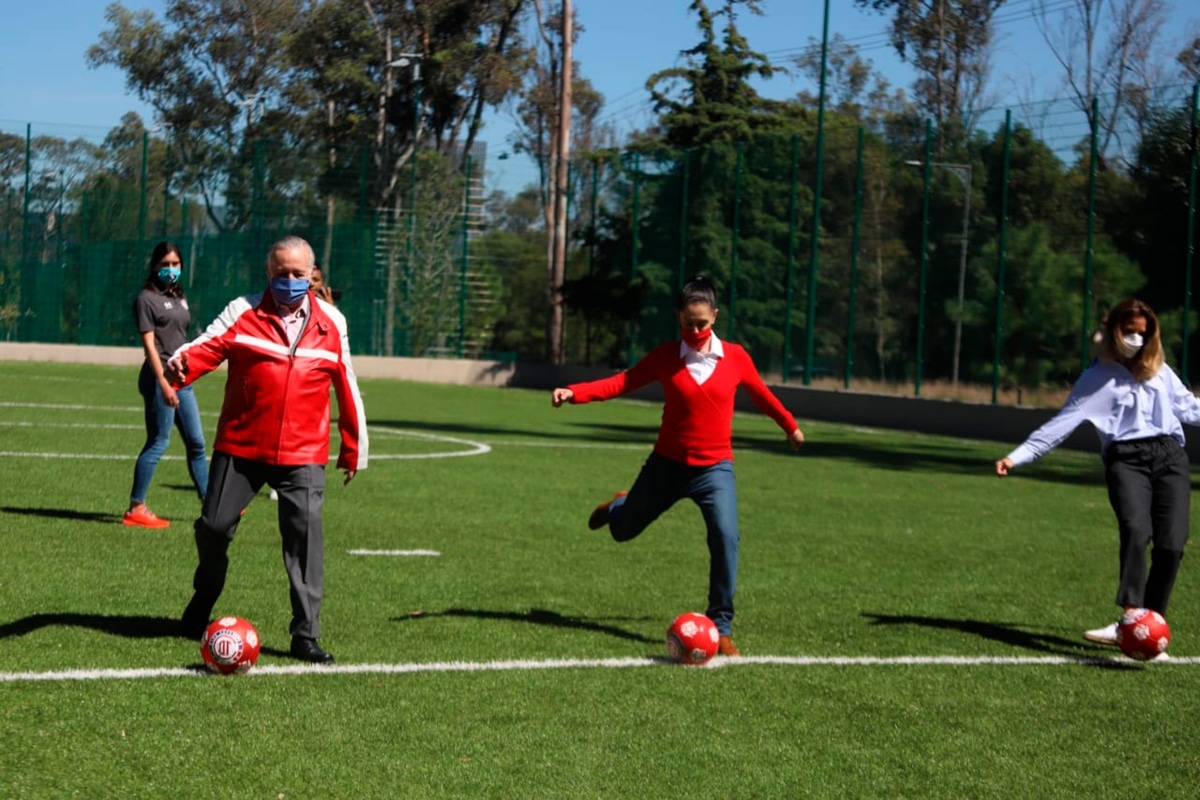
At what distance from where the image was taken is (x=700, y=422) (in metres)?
8.48

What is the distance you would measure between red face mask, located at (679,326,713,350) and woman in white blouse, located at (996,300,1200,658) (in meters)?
1.80

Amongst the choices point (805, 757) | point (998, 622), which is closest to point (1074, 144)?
point (998, 622)

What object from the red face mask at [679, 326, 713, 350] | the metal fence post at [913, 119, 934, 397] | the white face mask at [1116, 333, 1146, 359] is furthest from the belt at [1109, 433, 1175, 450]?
the metal fence post at [913, 119, 934, 397]

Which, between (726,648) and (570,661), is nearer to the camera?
(570,661)

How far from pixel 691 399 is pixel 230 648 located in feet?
8.91

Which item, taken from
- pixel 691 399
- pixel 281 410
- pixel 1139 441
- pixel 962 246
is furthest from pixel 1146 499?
pixel 962 246

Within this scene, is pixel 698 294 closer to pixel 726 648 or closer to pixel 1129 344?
pixel 726 648

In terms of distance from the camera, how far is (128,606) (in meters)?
8.68

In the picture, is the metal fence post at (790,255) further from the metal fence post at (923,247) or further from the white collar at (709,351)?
the white collar at (709,351)

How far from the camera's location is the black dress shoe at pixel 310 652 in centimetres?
752

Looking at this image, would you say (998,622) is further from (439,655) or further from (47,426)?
(47,426)

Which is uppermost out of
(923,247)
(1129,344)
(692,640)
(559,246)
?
(559,246)

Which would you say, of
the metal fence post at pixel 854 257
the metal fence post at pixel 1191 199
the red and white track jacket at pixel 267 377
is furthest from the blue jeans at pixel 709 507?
the metal fence post at pixel 854 257

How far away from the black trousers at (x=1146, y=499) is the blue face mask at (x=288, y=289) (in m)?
4.46
